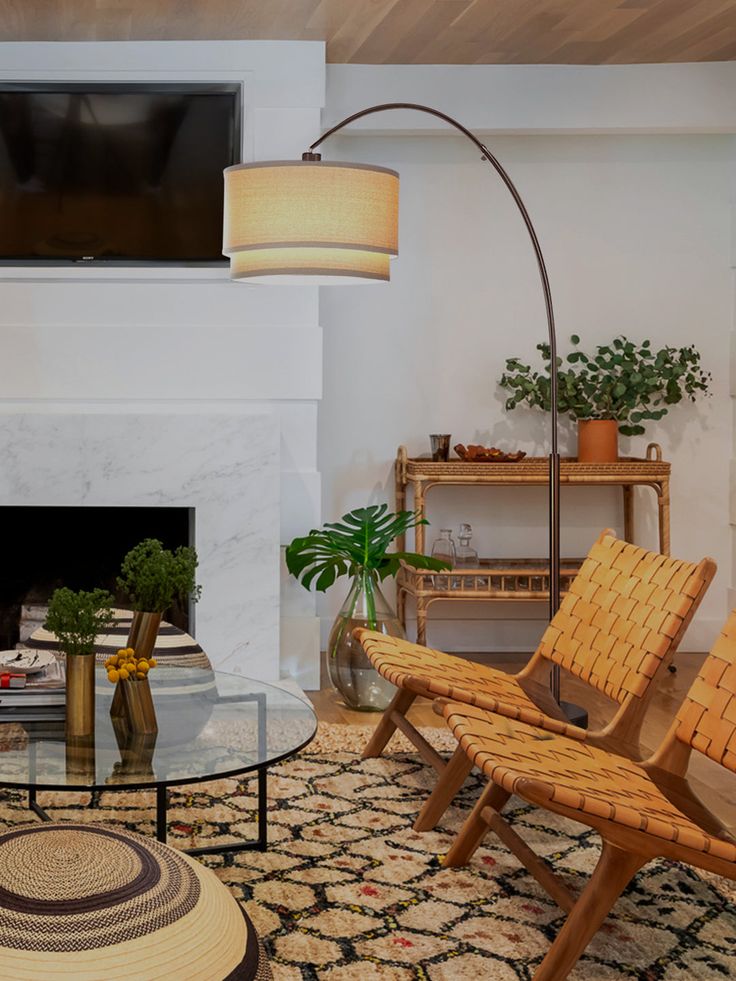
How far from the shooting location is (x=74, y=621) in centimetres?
260

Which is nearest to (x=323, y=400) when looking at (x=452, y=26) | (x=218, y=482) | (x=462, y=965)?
(x=218, y=482)

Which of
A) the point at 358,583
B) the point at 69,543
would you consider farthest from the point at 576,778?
the point at 69,543

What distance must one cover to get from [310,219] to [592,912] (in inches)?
65.0

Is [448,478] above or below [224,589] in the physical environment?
above

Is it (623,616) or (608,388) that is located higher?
(608,388)

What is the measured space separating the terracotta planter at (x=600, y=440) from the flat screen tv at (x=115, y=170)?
1.80 metres

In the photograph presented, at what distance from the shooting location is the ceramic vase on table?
4.44 m

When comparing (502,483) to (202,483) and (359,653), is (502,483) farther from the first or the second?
(202,483)

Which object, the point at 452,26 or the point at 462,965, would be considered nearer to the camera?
the point at 462,965

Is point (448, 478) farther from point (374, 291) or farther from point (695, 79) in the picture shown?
point (695, 79)

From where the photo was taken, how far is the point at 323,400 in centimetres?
554

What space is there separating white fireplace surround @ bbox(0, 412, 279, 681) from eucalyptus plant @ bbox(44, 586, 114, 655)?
6.54ft

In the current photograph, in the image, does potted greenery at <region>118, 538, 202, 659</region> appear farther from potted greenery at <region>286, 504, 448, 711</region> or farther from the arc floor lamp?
potted greenery at <region>286, 504, 448, 711</region>

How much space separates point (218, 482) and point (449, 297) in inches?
62.1
